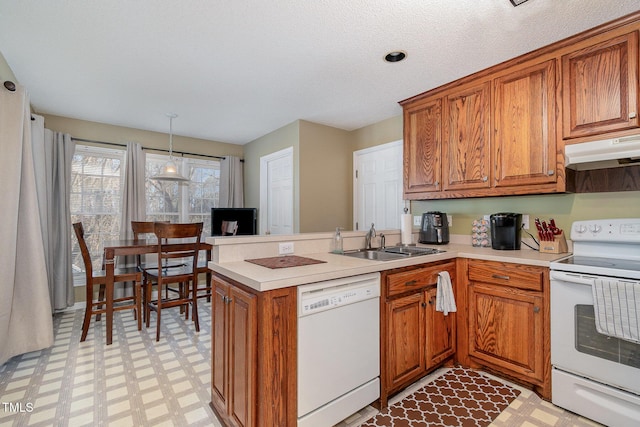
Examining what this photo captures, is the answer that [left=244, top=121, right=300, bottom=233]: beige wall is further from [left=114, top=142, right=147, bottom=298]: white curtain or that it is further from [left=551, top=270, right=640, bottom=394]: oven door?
[left=551, top=270, right=640, bottom=394]: oven door

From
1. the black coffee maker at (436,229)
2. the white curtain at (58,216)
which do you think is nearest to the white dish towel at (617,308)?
the black coffee maker at (436,229)

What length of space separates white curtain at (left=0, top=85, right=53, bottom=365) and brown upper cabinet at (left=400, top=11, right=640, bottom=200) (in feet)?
10.8

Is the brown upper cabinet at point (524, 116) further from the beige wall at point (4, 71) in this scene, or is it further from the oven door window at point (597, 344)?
the beige wall at point (4, 71)

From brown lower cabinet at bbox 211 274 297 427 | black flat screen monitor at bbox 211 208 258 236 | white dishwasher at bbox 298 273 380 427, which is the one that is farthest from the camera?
black flat screen monitor at bbox 211 208 258 236

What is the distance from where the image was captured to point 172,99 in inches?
121

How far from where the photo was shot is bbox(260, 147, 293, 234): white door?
3.98 meters

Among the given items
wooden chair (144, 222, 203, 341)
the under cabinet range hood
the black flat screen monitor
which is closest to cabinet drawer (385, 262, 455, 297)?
the under cabinet range hood

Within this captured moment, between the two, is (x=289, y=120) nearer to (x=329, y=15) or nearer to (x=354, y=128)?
(x=354, y=128)

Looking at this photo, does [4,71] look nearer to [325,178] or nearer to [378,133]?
[325,178]

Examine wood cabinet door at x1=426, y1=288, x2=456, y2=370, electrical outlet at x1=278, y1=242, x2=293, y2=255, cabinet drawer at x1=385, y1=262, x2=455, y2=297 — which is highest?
electrical outlet at x1=278, y1=242, x2=293, y2=255

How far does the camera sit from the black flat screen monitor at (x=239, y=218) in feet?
13.7

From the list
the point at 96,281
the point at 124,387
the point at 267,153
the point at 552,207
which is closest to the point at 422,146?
the point at 552,207

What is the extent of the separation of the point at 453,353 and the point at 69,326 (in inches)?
148

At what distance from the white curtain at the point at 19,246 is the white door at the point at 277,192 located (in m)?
2.16
